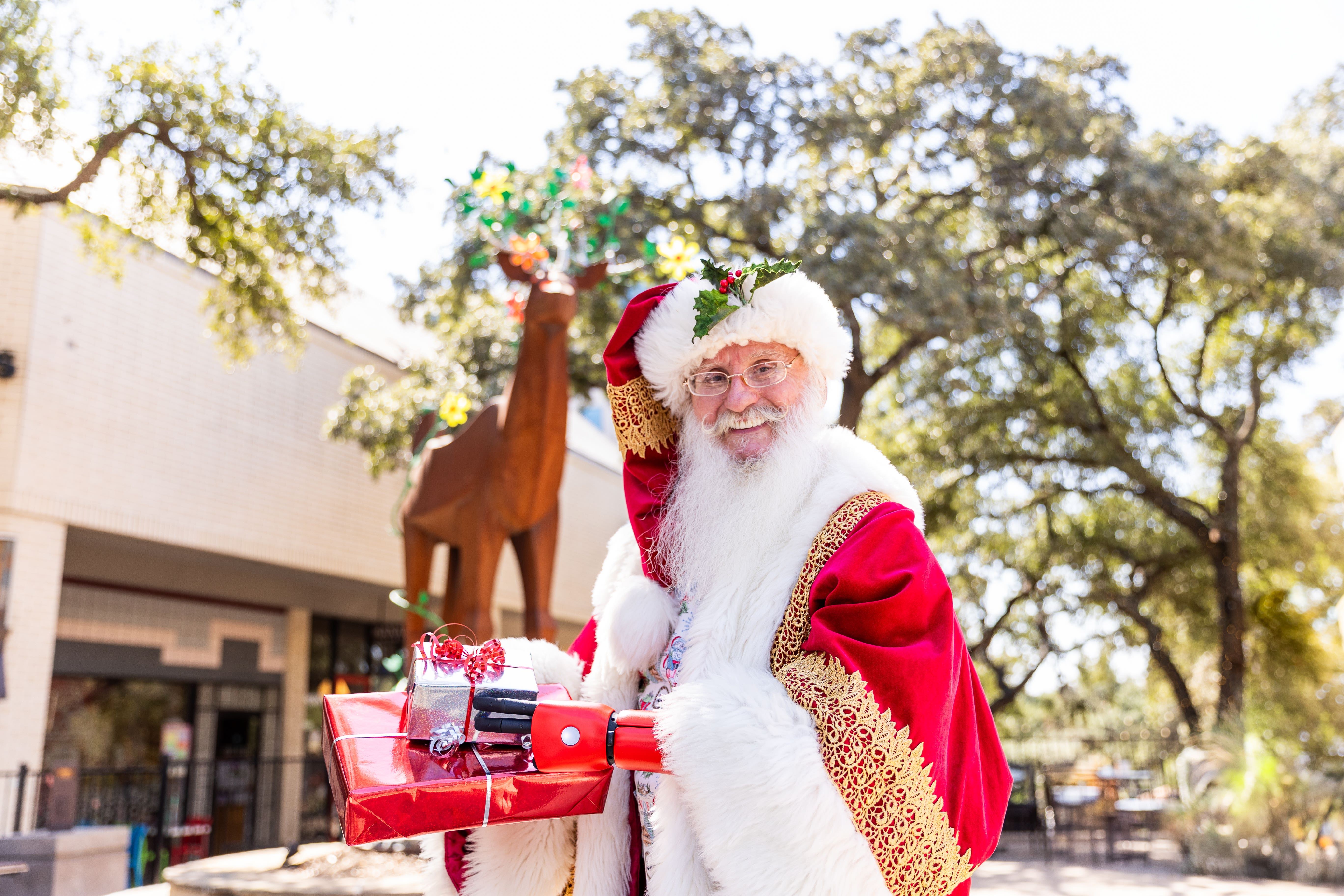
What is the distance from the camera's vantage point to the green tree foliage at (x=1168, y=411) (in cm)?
1211

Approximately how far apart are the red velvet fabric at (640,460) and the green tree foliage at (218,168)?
584 cm

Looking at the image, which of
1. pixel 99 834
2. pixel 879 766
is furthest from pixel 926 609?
pixel 99 834

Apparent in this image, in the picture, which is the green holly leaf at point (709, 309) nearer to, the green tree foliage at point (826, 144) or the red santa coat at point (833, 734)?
the red santa coat at point (833, 734)

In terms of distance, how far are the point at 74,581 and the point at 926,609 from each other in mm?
12116

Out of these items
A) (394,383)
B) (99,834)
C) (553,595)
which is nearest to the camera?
(99,834)

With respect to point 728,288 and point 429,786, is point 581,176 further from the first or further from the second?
point 429,786

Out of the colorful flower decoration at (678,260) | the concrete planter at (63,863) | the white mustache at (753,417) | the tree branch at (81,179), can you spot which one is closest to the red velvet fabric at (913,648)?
the white mustache at (753,417)

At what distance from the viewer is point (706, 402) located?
91.0 inches

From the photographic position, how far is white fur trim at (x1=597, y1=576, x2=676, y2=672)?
2.20 metres

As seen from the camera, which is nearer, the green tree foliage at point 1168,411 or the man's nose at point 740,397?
the man's nose at point 740,397

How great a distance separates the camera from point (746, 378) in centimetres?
226

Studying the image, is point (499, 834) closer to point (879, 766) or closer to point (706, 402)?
point (879, 766)

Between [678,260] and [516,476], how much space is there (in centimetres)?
299

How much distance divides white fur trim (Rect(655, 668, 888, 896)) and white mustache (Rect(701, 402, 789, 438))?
64 cm
